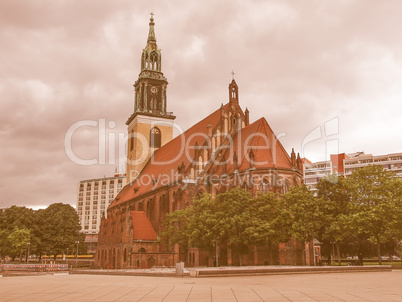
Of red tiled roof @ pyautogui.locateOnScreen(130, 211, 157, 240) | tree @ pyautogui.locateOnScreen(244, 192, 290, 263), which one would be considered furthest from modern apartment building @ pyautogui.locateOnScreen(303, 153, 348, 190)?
tree @ pyautogui.locateOnScreen(244, 192, 290, 263)

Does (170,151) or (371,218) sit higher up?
(170,151)

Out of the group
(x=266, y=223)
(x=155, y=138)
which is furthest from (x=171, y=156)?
(x=266, y=223)

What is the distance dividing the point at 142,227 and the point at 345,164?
323 ft

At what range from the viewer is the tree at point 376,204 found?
132ft

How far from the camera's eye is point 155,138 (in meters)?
84.6

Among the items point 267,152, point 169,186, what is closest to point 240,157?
point 267,152

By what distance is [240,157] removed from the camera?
184 ft

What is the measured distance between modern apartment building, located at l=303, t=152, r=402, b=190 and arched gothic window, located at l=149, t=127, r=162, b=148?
66.4 meters

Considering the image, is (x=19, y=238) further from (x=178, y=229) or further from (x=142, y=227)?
(x=178, y=229)

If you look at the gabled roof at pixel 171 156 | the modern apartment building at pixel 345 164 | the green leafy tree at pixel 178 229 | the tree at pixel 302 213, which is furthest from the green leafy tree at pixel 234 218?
the modern apartment building at pixel 345 164

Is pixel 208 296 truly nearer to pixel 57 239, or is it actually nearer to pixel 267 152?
pixel 267 152

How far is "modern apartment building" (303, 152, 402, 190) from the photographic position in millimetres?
130375

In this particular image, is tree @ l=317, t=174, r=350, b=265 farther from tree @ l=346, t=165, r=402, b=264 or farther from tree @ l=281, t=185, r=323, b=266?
tree @ l=346, t=165, r=402, b=264

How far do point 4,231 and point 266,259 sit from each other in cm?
5959
